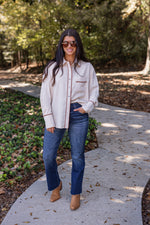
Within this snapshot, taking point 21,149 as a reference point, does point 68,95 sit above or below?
above

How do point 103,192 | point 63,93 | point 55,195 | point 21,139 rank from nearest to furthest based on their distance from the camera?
point 63,93 → point 55,195 → point 103,192 → point 21,139

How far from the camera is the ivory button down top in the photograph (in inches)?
104

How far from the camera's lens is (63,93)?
2.63m

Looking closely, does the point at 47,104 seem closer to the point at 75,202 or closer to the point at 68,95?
the point at 68,95

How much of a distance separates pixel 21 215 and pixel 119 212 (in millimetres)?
1164

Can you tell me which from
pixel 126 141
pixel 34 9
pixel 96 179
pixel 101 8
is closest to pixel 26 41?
pixel 34 9

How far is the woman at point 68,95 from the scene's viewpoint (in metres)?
2.64

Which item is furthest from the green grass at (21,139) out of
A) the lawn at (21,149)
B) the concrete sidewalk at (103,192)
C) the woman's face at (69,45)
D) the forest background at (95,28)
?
the forest background at (95,28)

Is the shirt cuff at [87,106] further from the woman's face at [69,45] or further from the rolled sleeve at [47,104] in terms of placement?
the woman's face at [69,45]

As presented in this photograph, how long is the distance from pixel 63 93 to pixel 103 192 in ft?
5.05

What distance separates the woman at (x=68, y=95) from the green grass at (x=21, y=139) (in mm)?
1506

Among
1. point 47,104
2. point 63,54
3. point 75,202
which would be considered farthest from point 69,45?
point 75,202

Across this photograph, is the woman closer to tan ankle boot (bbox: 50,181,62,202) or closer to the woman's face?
the woman's face

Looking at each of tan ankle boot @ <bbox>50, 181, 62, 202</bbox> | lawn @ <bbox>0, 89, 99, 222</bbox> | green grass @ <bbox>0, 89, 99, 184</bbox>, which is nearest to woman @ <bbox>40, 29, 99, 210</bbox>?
tan ankle boot @ <bbox>50, 181, 62, 202</bbox>
